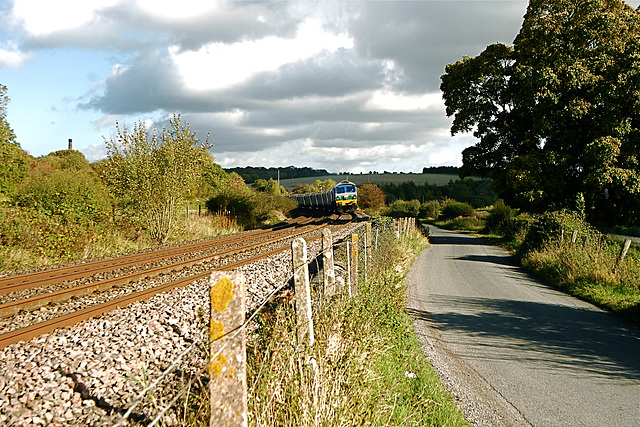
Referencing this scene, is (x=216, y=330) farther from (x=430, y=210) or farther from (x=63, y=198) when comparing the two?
(x=430, y=210)

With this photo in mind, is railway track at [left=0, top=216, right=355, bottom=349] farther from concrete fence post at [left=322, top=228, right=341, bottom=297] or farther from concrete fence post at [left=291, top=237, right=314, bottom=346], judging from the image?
concrete fence post at [left=291, top=237, right=314, bottom=346]

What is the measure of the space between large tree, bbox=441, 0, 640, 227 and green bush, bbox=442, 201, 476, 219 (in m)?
31.0

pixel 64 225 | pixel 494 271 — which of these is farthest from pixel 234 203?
pixel 494 271

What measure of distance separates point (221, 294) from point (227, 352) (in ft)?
0.97

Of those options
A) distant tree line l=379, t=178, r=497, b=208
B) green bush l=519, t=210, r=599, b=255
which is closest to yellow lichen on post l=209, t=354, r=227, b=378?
green bush l=519, t=210, r=599, b=255

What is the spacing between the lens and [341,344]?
5.02m

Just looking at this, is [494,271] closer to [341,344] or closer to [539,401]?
[539,401]

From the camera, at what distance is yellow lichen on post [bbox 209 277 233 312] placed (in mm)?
2512

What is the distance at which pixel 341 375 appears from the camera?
4227 millimetres

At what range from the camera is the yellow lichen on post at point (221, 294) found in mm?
2512

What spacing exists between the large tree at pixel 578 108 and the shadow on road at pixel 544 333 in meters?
15.7

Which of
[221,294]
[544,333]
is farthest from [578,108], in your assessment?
[221,294]

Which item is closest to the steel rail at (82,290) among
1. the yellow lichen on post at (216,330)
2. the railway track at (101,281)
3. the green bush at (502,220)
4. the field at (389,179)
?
the railway track at (101,281)

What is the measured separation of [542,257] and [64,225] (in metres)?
17.0
